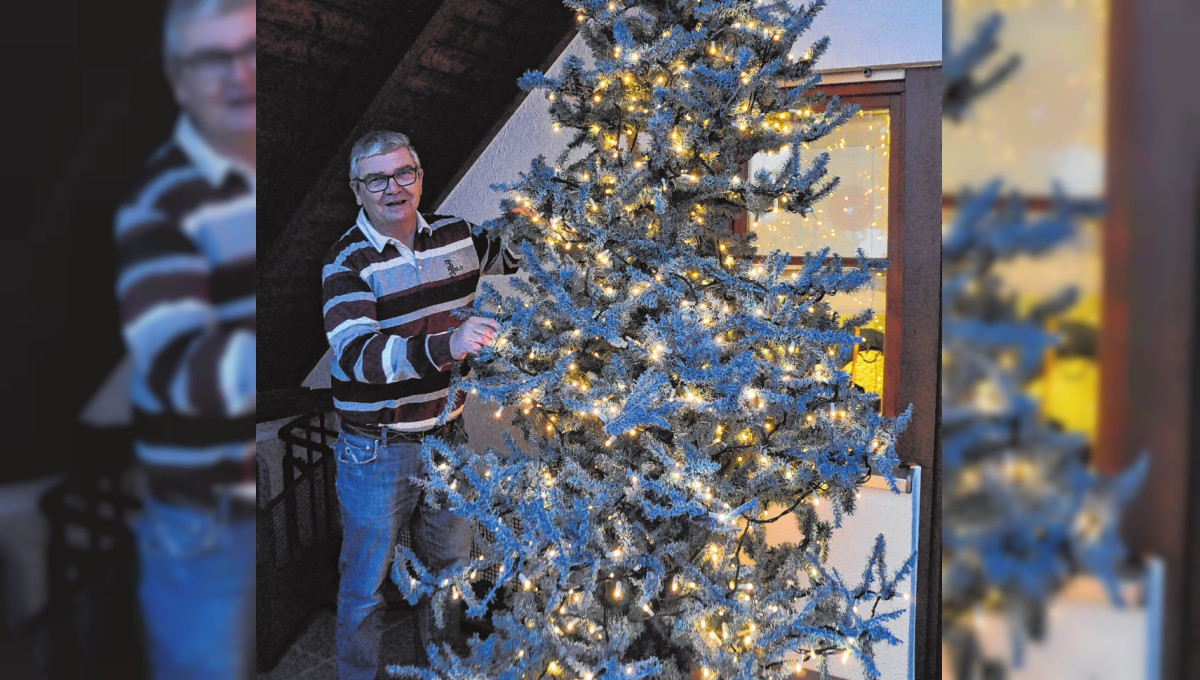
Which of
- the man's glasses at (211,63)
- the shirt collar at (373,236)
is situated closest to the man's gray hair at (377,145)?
the shirt collar at (373,236)

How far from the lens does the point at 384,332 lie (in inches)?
91.0

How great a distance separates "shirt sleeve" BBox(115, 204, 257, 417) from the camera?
1.97 ft

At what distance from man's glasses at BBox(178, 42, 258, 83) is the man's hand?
3.71 feet

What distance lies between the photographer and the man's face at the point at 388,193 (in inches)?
89.3

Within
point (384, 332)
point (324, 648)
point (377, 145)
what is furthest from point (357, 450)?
point (324, 648)

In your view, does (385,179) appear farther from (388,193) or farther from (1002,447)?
(1002,447)

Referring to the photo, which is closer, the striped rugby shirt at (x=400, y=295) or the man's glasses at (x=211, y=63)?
the man's glasses at (x=211, y=63)

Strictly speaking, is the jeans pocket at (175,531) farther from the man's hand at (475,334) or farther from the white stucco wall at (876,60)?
the white stucco wall at (876,60)

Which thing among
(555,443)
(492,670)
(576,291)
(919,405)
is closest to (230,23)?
(576,291)

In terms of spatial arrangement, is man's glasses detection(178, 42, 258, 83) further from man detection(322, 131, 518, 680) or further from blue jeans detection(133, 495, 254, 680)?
man detection(322, 131, 518, 680)

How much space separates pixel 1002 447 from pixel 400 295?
2205 mm

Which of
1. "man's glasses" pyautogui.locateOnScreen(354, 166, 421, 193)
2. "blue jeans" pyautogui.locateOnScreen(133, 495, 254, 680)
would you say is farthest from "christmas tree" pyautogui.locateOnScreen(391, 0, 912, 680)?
"blue jeans" pyautogui.locateOnScreen(133, 495, 254, 680)

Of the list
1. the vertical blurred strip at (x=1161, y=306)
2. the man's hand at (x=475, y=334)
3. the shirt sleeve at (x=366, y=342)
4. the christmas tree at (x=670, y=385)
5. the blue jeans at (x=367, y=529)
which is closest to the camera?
the vertical blurred strip at (x=1161, y=306)

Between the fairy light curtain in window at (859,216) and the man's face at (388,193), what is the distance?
1150 mm
